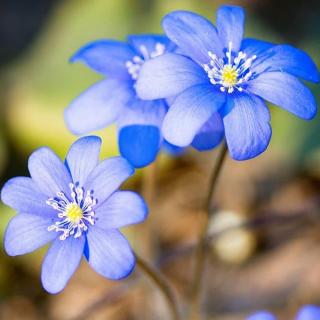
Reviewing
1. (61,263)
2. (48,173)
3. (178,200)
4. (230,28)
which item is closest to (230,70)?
(230,28)

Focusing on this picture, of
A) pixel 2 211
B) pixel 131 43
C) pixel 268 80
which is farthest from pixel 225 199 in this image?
pixel 268 80

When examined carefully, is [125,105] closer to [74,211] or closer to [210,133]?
[210,133]

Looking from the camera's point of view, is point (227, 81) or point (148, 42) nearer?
point (227, 81)

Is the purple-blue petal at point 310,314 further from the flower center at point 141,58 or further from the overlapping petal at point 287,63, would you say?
the flower center at point 141,58

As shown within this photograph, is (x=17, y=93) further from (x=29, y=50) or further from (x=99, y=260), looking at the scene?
(x=99, y=260)

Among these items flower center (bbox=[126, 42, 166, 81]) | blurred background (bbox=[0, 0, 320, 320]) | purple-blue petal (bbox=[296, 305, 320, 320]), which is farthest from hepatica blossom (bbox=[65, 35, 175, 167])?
blurred background (bbox=[0, 0, 320, 320])

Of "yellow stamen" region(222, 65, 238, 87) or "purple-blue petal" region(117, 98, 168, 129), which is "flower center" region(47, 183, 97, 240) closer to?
"purple-blue petal" region(117, 98, 168, 129)

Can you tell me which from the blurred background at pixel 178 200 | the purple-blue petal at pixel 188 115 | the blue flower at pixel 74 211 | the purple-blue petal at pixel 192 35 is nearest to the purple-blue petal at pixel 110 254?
the blue flower at pixel 74 211
